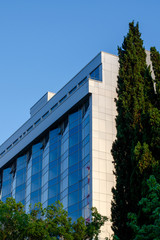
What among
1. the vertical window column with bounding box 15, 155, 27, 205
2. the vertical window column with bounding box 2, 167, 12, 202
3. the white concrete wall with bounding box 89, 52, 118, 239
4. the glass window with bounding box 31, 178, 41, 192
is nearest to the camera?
the white concrete wall with bounding box 89, 52, 118, 239

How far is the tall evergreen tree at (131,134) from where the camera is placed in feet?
86.2

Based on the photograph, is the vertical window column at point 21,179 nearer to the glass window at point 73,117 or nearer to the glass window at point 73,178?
the glass window at point 73,117

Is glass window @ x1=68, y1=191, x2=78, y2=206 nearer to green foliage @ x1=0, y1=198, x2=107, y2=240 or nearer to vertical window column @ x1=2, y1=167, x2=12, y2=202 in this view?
green foliage @ x1=0, y1=198, x2=107, y2=240

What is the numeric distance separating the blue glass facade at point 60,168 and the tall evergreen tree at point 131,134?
36.7 feet

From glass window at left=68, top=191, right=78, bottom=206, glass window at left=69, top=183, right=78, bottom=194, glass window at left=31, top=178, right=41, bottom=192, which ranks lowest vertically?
glass window at left=68, top=191, right=78, bottom=206

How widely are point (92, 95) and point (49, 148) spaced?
9686 millimetres

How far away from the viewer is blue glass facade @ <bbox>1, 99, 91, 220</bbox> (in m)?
42.6

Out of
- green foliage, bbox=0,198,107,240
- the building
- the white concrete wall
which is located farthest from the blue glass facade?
green foliage, bbox=0,198,107,240

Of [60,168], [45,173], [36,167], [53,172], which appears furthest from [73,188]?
[36,167]

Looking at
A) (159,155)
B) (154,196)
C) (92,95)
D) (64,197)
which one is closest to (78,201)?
(64,197)

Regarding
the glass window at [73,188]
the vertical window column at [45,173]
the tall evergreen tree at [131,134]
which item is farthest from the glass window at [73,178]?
the tall evergreen tree at [131,134]

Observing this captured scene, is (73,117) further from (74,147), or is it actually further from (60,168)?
(60,168)

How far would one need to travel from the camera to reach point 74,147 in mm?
45500

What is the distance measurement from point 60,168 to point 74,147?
3.43 metres
